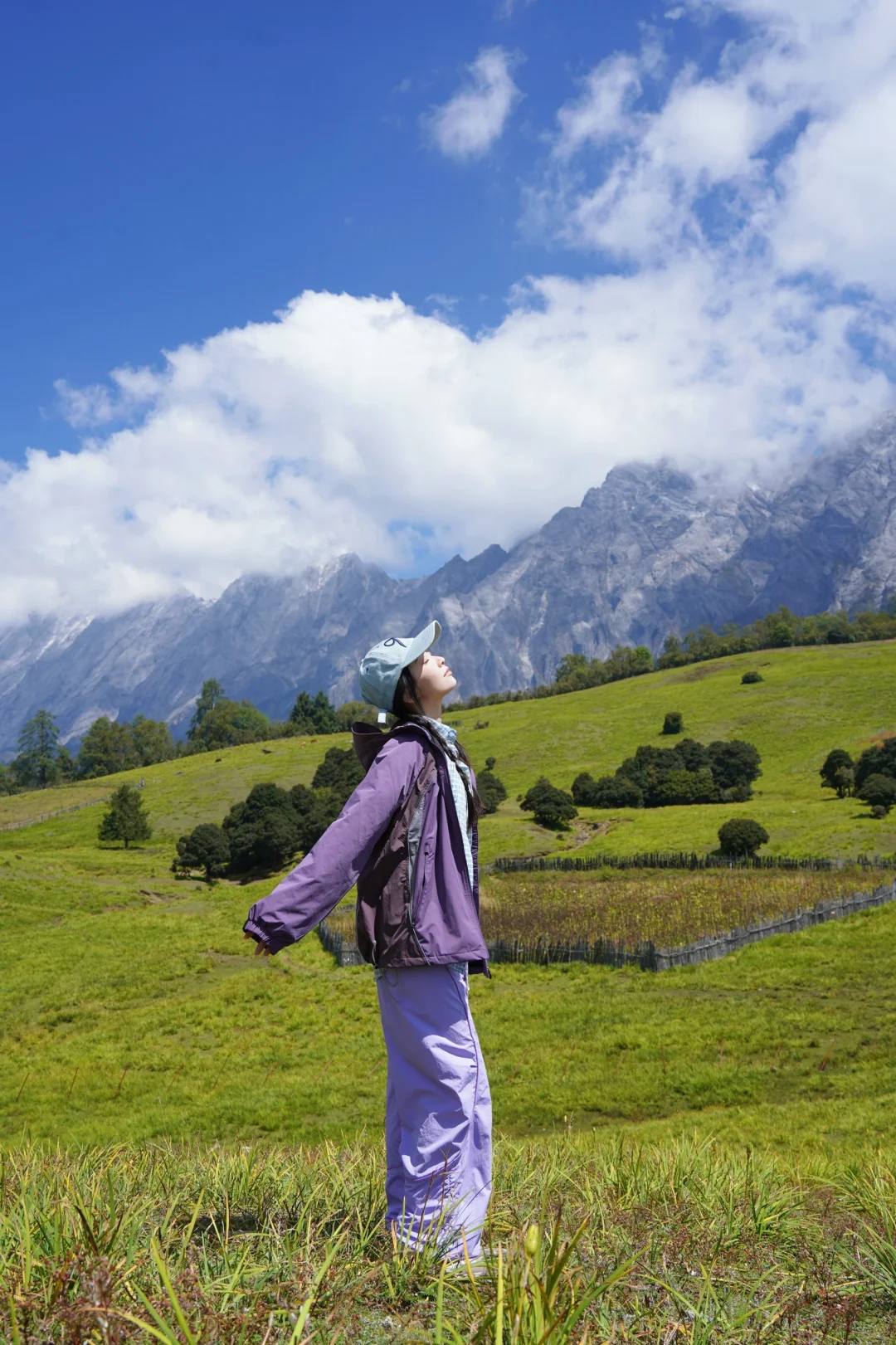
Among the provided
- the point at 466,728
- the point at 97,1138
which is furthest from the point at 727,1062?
the point at 466,728

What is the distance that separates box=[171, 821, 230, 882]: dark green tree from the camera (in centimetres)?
3897

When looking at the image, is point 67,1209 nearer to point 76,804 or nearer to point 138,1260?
point 138,1260

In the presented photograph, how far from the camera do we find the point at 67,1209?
10.2 feet

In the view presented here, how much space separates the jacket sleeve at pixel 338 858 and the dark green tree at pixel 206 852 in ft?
123

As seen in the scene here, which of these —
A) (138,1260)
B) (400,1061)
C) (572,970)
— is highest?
Answer: (400,1061)

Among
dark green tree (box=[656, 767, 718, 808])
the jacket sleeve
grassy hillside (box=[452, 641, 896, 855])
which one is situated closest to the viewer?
the jacket sleeve

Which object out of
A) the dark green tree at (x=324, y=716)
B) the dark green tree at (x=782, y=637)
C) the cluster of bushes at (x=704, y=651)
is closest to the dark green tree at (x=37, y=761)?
the dark green tree at (x=324, y=716)

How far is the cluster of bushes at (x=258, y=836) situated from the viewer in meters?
39.2

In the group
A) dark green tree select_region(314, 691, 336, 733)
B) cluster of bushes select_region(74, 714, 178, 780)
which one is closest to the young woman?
dark green tree select_region(314, 691, 336, 733)

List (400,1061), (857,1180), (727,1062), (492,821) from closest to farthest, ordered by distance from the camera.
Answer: (400,1061), (857,1180), (727,1062), (492,821)

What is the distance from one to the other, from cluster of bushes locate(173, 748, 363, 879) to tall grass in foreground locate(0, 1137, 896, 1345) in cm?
3557

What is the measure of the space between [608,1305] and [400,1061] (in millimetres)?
1117

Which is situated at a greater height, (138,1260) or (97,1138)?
(138,1260)

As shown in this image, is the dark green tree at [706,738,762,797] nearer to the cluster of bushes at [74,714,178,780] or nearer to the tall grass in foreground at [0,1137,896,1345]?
the tall grass in foreground at [0,1137,896,1345]
